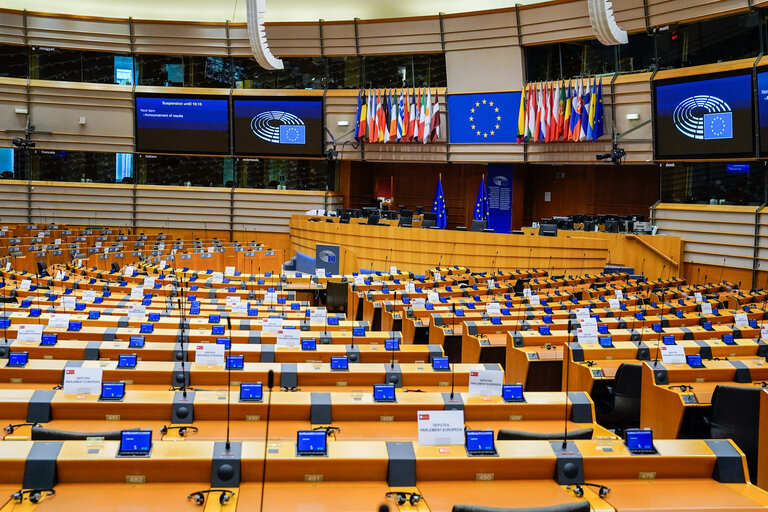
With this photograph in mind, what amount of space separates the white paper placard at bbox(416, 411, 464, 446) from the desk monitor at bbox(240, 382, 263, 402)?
5.74 feet

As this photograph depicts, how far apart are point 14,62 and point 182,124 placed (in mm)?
6798

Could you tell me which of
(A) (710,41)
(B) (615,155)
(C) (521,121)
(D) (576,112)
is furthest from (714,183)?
(C) (521,121)

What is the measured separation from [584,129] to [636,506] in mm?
18417

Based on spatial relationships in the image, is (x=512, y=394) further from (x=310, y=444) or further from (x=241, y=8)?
(x=241, y=8)

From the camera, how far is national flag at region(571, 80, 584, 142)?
2136 centimetres

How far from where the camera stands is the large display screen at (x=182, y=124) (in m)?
25.7

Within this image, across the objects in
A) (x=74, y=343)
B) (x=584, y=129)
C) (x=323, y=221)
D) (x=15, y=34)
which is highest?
(x=15, y=34)

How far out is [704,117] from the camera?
19.0 metres

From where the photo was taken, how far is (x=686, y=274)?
63.9 ft

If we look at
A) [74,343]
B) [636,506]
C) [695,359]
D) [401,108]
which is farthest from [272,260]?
[636,506]

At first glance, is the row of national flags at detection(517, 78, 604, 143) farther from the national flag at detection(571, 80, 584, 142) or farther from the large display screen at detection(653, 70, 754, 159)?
the large display screen at detection(653, 70, 754, 159)

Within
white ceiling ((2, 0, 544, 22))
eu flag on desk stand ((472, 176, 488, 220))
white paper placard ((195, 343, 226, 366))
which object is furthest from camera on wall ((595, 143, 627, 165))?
white paper placard ((195, 343, 226, 366))

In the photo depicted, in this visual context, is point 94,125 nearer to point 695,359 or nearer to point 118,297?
point 118,297

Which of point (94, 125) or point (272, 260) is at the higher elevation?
point (94, 125)
